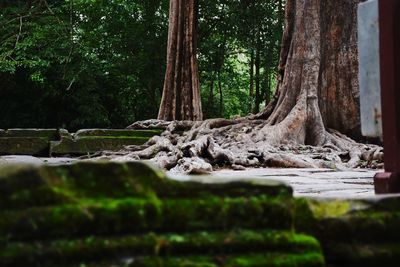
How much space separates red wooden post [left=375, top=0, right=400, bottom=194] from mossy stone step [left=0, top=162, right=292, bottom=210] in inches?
27.8

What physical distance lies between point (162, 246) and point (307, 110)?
5.82m

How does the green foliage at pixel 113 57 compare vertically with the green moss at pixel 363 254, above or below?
above

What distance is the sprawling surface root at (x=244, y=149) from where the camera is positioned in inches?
226

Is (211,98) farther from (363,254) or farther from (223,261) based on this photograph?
(223,261)

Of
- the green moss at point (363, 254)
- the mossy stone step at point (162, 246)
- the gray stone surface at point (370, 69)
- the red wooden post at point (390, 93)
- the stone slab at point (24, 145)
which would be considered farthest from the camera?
the stone slab at point (24, 145)

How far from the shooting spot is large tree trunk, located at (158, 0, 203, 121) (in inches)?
390

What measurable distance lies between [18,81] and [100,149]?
25.8 feet

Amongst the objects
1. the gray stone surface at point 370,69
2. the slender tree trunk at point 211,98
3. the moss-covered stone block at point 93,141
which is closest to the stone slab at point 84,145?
the moss-covered stone block at point 93,141

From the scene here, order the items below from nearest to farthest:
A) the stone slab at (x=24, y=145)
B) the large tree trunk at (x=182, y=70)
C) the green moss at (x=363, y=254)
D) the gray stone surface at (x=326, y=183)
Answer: the green moss at (x=363, y=254)
the gray stone surface at (x=326, y=183)
the stone slab at (x=24, y=145)
the large tree trunk at (x=182, y=70)

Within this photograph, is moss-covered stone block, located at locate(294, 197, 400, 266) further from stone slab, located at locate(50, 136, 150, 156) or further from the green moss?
stone slab, located at locate(50, 136, 150, 156)

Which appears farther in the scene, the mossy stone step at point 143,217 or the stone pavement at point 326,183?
the stone pavement at point 326,183

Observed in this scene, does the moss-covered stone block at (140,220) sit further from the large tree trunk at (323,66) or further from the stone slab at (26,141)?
the stone slab at (26,141)

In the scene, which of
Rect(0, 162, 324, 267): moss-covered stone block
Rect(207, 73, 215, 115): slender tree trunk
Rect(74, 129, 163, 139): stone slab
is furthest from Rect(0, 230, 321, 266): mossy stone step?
Rect(207, 73, 215, 115): slender tree trunk

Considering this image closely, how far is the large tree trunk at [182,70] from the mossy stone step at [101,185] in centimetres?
804
